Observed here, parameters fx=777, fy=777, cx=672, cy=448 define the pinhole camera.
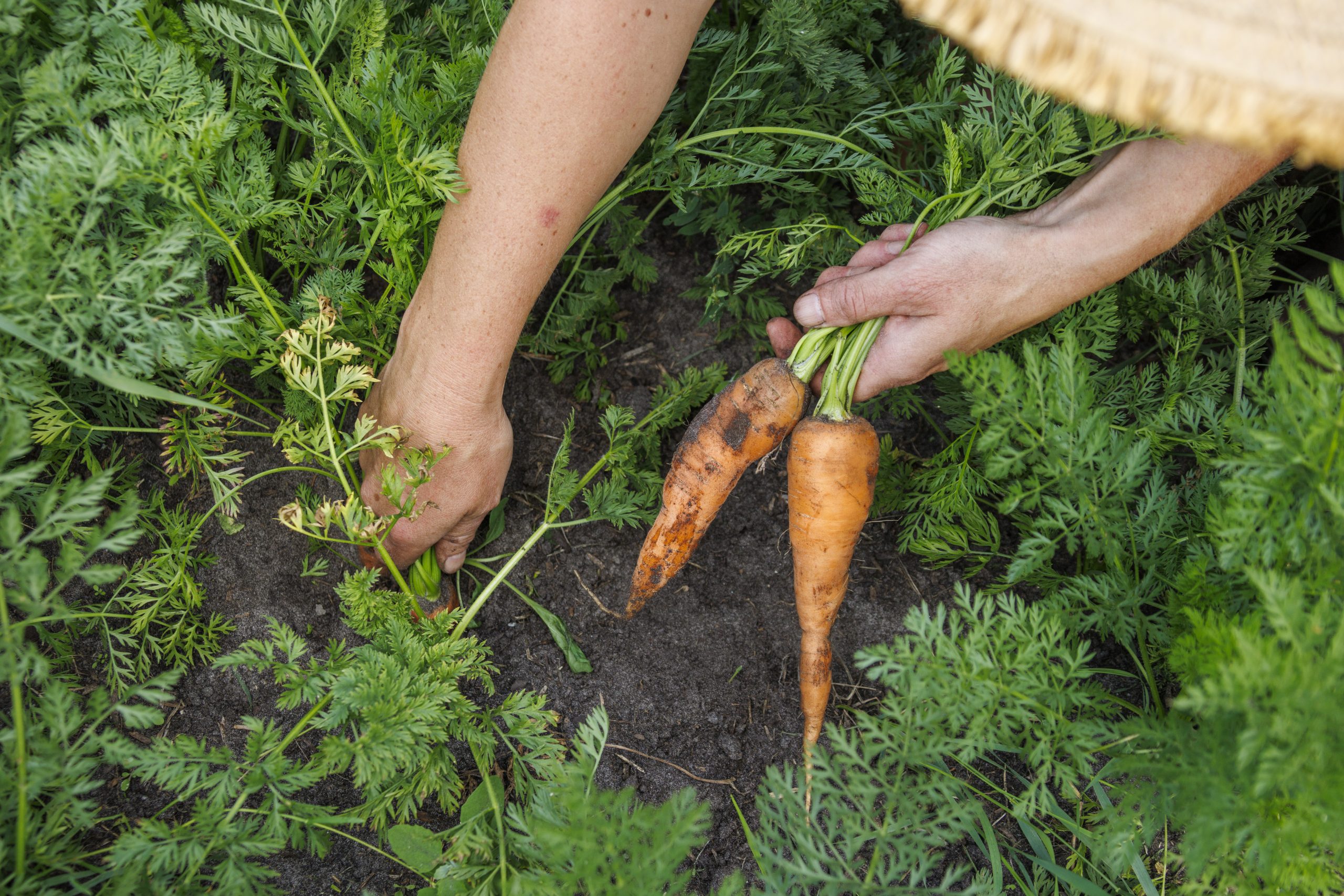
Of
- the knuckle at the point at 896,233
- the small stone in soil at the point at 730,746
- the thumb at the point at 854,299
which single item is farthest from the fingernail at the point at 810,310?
the small stone in soil at the point at 730,746

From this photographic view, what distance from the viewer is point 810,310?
1.50 meters

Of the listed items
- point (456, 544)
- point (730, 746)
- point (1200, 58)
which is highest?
point (1200, 58)

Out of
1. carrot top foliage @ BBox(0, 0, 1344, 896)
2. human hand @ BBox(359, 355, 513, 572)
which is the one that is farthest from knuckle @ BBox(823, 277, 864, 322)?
human hand @ BBox(359, 355, 513, 572)

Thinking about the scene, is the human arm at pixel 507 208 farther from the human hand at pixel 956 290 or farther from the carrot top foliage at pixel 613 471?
the human hand at pixel 956 290

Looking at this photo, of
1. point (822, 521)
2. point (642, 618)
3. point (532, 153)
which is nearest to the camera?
point (532, 153)

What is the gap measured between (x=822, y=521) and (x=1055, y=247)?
63 centimetres

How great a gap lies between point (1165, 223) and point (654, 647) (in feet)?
4.04

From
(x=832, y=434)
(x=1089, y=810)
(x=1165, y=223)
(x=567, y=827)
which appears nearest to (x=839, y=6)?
(x=1165, y=223)

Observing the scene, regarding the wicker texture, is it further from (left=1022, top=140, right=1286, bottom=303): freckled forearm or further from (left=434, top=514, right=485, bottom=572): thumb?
(left=434, top=514, right=485, bottom=572): thumb

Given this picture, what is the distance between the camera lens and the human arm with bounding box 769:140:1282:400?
50.8 inches

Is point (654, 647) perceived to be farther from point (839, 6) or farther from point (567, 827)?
point (839, 6)

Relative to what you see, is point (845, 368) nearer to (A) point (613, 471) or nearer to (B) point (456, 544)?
(A) point (613, 471)

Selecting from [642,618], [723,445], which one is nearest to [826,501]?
[723,445]

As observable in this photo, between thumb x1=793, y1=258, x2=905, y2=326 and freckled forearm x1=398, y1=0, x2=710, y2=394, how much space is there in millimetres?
454
